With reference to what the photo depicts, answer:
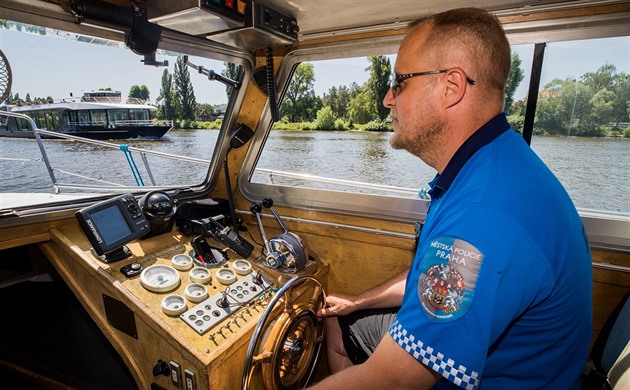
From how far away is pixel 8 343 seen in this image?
208cm

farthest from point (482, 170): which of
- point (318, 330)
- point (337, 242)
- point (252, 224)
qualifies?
point (252, 224)

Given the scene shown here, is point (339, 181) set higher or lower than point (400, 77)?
lower

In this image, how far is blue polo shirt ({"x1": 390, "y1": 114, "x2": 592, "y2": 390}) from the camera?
77 cm

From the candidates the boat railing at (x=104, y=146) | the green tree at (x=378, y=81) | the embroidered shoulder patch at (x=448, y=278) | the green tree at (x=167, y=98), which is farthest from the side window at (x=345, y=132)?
the embroidered shoulder patch at (x=448, y=278)

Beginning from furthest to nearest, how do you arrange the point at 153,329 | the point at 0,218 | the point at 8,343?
the point at 8,343
the point at 0,218
the point at 153,329

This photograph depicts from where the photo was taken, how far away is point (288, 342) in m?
1.51

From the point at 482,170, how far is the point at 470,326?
0.38 meters

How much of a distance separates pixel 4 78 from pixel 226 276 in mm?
1236

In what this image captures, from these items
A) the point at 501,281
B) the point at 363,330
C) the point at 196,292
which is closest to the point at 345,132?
the point at 363,330

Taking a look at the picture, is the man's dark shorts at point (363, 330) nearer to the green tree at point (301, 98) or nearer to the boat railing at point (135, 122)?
the green tree at point (301, 98)

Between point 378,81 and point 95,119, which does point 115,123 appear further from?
point 378,81

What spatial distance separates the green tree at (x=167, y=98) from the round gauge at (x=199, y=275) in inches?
40.1

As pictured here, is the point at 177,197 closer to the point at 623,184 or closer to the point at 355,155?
the point at 355,155

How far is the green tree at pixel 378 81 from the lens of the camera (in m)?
2.09
